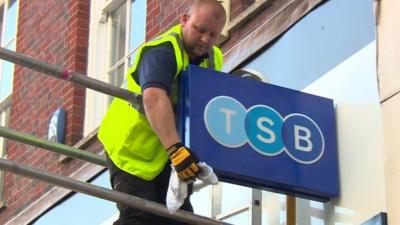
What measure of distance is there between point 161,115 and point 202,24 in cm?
60

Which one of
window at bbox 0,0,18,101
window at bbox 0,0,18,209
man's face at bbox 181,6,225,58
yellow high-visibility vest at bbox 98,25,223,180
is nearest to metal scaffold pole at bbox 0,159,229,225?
yellow high-visibility vest at bbox 98,25,223,180

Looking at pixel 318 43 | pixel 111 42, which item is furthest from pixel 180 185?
pixel 111 42

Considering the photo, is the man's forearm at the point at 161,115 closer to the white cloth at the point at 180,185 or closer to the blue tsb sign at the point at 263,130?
the white cloth at the point at 180,185

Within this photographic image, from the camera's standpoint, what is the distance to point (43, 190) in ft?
33.6

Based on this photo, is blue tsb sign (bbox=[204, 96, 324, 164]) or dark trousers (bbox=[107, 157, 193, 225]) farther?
blue tsb sign (bbox=[204, 96, 324, 164])

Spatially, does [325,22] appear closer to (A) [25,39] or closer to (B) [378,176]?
(B) [378,176]

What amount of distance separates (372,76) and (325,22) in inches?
25.8

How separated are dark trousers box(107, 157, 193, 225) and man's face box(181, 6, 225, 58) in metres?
0.65

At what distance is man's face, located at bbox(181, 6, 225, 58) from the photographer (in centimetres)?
570

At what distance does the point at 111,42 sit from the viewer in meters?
10.2

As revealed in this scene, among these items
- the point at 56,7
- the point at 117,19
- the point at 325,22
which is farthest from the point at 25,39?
the point at 325,22

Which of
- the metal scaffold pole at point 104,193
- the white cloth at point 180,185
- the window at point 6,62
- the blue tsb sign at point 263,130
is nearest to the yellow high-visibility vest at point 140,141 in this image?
the blue tsb sign at point 263,130

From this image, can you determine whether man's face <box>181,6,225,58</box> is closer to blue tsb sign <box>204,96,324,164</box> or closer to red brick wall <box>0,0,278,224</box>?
blue tsb sign <box>204,96,324,164</box>

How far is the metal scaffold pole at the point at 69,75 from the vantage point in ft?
17.6
